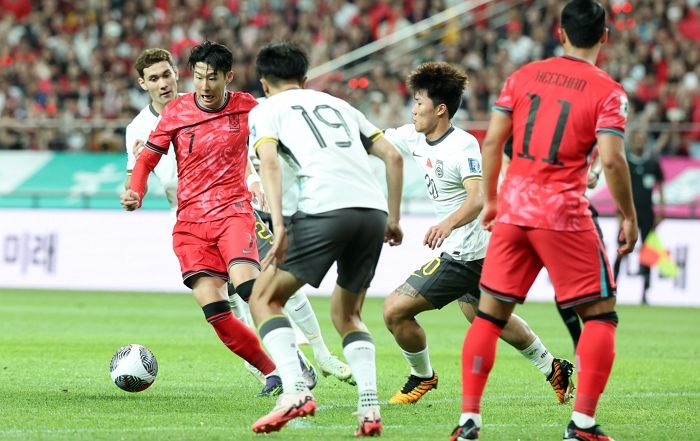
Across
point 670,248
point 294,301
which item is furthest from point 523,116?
point 670,248

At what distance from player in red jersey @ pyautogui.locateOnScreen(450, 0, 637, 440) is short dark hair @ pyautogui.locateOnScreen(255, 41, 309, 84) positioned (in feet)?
3.57

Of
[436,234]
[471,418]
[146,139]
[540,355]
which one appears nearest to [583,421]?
[471,418]

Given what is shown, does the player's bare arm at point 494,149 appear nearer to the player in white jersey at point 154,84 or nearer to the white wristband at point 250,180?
the white wristband at point 250,180

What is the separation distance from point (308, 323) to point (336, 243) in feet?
9.44

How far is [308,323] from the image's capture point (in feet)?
30.3

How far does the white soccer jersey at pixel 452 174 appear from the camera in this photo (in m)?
8.12

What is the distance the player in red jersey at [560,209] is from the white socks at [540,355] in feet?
6.85

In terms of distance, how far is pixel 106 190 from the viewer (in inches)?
816

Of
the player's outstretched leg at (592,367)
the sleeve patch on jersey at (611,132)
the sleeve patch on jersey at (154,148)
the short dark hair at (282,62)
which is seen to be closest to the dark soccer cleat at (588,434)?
the player's outstretched leg at (592,367)

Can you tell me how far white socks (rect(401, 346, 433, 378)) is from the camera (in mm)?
8320

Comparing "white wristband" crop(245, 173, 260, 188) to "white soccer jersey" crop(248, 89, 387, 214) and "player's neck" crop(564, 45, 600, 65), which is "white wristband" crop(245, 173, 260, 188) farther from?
"player's neck" crop(564, 45, 600, 65)

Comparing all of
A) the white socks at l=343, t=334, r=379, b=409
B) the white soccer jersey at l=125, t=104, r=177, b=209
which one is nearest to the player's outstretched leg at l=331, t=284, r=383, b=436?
the white socks at l=343, t=334, r=379, b=409

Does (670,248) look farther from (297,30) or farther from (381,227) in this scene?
(381,227)

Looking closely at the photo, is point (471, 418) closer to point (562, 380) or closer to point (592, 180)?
point (562, 380)
